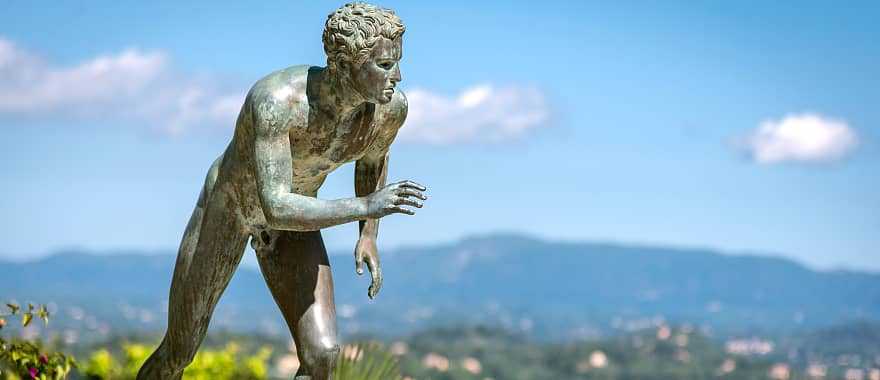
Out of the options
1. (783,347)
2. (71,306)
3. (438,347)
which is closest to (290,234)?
(438,347)

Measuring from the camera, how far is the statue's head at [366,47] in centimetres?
646

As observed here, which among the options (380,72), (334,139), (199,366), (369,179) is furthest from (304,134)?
(199,366)

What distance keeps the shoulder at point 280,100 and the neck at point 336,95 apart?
0.30ft

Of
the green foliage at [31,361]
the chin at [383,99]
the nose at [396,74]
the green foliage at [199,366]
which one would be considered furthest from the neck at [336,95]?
the green foliage at [199,366]

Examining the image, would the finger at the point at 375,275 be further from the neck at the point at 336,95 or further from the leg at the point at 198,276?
the neck at the point at 336,95

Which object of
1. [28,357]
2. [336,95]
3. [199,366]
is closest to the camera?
[336,95]

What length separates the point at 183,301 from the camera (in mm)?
7332

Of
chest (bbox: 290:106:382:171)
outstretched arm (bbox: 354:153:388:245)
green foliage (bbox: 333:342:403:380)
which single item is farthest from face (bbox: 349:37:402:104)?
green foliage (bbox: 333:342:403:380)

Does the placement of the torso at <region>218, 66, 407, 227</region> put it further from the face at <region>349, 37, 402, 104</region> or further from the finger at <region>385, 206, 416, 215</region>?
the finger at <region>385, 206, 416, 215</region>

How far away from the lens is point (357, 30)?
6.46 metres

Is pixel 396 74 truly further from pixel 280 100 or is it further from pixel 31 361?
pixel 31 361

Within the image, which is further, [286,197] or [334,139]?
[334,139]

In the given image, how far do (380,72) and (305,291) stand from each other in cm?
136

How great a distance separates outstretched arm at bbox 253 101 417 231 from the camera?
6238mm
